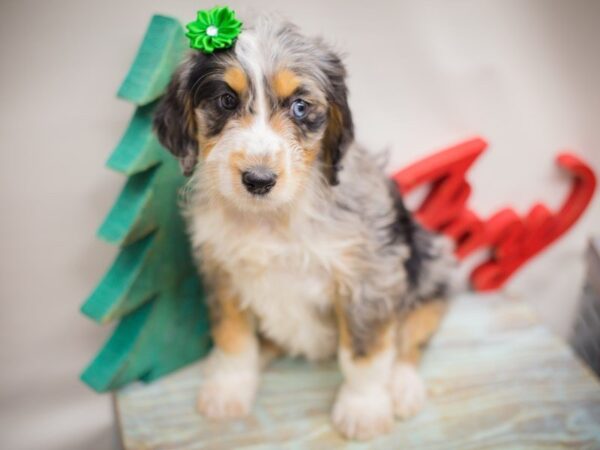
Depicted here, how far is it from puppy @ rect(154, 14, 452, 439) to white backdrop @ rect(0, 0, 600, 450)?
23 cm

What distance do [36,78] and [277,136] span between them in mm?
821

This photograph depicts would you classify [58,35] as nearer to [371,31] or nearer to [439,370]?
[371,31]


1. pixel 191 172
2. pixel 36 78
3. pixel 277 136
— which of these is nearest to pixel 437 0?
pixel 277 136

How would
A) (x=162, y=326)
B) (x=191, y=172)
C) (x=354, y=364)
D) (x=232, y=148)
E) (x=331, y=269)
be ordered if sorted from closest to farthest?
(x=232, y=148)
(x=191, y=172)
(x=331, y=269)
(x=354, y=364)
(x=162, y=326)

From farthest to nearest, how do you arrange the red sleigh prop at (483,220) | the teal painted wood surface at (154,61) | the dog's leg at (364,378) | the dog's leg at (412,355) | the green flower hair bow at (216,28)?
the red sleigh prop at (483,220), the dog's leg at (412,355), the dog's leg at (364,378), the teal painted wood surface at (154,61), the green flower hair bow at (216,28)

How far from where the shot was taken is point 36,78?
1.75m

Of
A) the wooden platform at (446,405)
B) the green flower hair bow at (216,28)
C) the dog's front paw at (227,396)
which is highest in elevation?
the green flower hair bow at (216,28)

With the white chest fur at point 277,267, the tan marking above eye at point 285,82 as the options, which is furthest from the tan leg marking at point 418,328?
the tan marking above eye at point 285,82

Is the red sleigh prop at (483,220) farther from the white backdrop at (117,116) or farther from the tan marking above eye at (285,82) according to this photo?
the tan marking above eye at (285,82)

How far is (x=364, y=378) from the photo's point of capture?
6.11 feet

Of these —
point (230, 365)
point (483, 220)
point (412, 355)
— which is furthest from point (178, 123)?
point (483, 220)

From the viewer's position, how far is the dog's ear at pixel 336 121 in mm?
1512

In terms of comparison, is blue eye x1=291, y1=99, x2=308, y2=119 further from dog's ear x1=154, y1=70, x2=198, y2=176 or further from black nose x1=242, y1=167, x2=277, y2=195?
dog's ear x1=154, y1=70, x2=198, y2=176

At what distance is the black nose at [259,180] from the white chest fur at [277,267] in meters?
0.31
